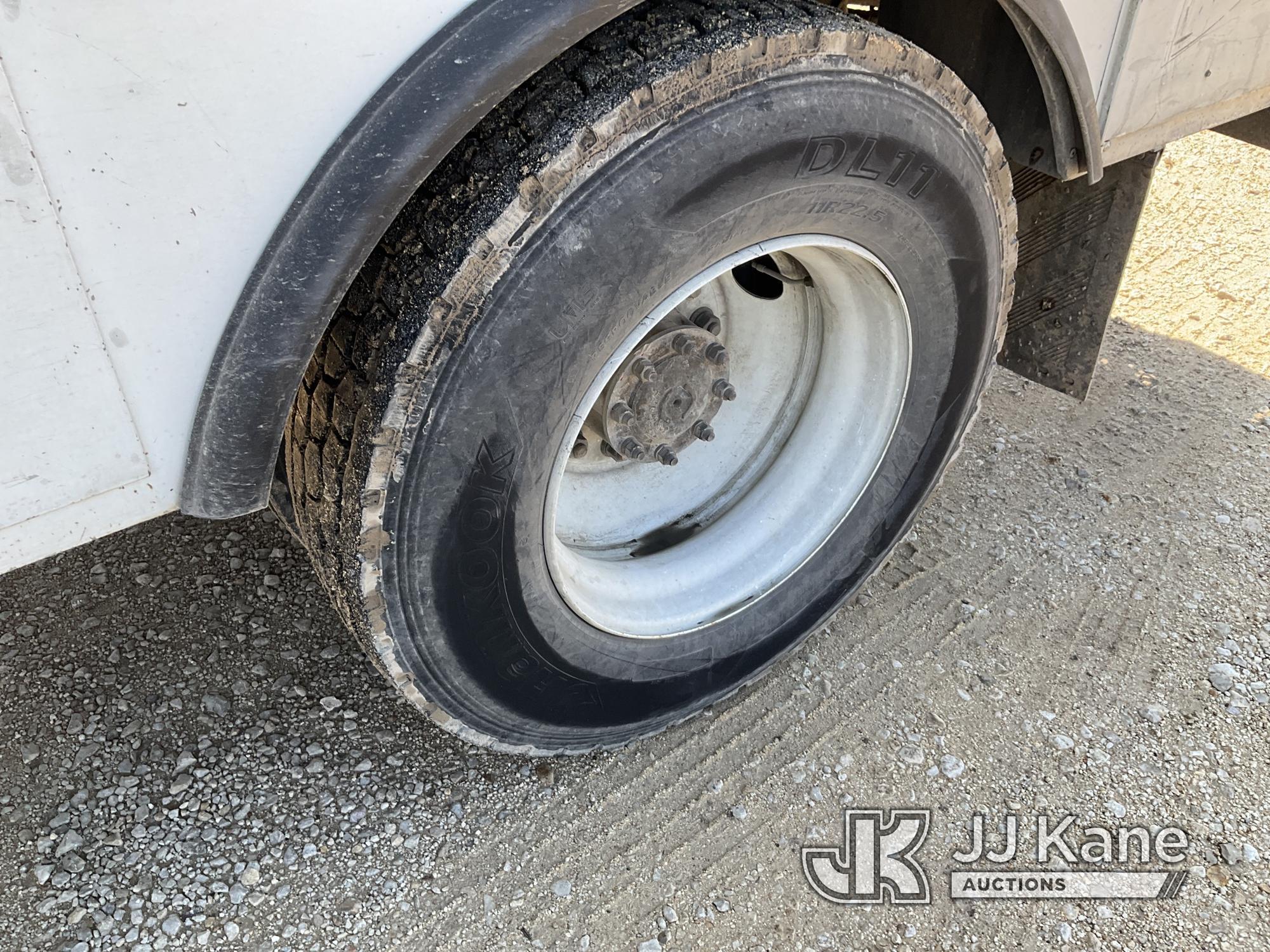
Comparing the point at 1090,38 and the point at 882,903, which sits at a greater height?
the point at 1090,38

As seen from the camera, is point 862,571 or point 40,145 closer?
point 40,145

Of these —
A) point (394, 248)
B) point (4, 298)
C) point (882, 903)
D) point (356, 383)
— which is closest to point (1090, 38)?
point (394, 248)

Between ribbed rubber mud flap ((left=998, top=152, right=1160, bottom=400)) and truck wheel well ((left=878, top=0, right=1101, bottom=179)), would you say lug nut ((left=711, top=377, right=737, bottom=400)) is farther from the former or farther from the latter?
ribbed rubber mud flap ((left=998, top=152, right=1160, bottom=400))

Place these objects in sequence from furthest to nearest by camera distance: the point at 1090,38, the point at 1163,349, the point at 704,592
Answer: the point at 1163,349 → the point at 704,592 → the point at 1090,38

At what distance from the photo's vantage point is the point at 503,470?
4.47ft

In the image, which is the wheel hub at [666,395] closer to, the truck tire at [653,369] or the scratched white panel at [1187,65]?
the truck tire at [653,369]

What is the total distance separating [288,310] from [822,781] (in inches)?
54.8

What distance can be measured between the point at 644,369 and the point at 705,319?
0.75 feet

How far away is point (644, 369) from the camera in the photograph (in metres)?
1.70

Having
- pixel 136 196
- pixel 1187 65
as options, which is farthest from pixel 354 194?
pixel 1187 65

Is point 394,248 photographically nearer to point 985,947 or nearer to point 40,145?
point 40,145

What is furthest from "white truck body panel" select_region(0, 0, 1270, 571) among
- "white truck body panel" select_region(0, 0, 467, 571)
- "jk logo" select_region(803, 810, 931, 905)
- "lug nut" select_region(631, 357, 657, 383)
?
"jk logo" select_region(803, 810, 931, 905)

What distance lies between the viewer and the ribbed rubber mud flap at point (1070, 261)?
2.23 meters

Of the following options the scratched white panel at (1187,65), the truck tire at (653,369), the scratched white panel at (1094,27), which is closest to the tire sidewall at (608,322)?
the truck tire at (653,369)
